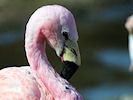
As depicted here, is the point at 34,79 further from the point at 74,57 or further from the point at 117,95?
the point at 117,95

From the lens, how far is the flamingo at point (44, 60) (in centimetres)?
307

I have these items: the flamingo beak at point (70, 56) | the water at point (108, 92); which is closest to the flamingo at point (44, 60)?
the flamingo beak at point (70, 56)

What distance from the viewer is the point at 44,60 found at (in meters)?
3.24

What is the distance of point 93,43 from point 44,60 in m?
6.68

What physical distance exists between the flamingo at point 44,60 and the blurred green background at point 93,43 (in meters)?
4.61

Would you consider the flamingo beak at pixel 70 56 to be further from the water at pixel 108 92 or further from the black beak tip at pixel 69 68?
the water at pixel 108 92

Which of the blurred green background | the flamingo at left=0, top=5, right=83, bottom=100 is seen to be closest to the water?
the blurred green background

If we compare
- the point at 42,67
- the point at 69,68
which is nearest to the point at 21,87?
the point at 42,67

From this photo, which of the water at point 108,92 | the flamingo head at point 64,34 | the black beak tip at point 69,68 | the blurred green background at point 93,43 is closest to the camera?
the flamingo head at point 64,34

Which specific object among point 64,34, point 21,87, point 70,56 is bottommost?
point 21,87

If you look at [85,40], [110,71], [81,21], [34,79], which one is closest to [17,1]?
[81,21]

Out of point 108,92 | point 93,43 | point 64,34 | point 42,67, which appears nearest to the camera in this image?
point 64,34

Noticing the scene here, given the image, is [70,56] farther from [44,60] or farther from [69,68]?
[44,60]

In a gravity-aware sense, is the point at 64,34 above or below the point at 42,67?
above
